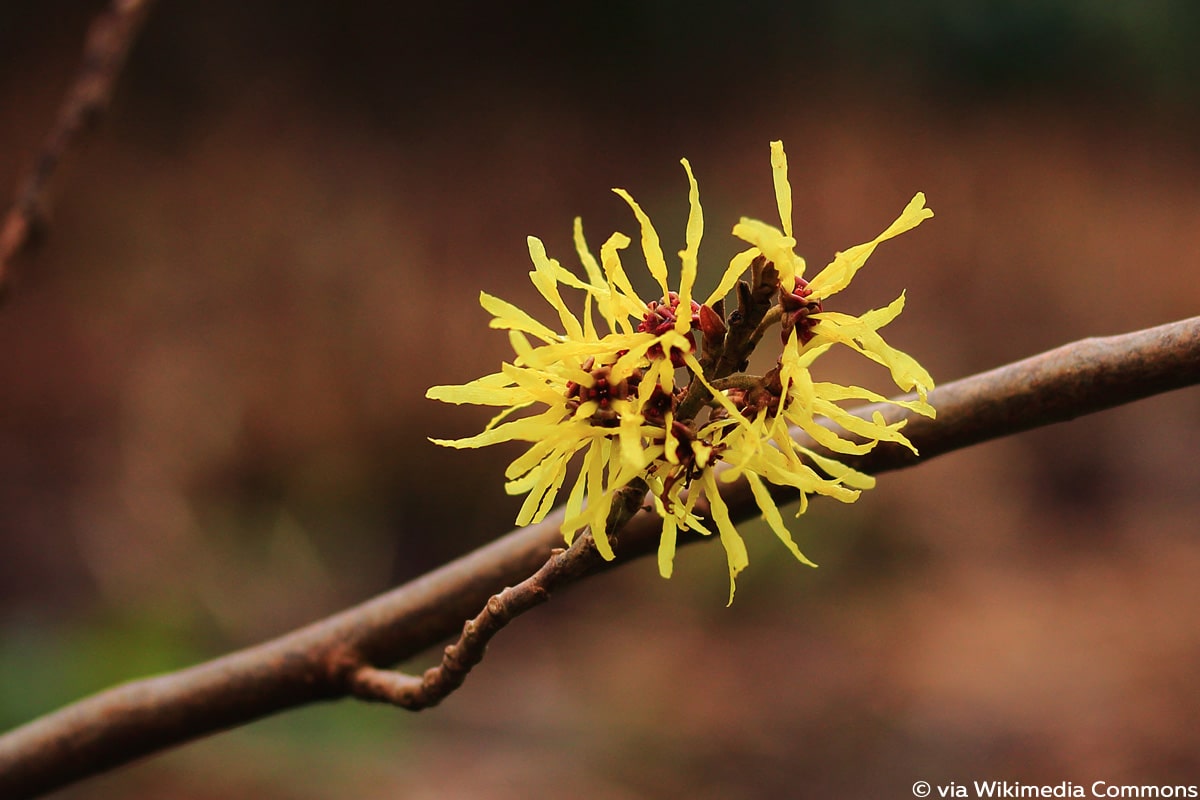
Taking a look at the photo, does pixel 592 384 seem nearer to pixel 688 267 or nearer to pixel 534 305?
pixel 688 267

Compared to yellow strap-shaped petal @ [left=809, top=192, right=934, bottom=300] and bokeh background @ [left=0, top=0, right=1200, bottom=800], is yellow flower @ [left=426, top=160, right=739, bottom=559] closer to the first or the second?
yellow strap-shaped petal @ [left=809, top=192, right=934, bottom=300]

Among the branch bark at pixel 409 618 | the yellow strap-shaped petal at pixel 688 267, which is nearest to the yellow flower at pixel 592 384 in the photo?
the yellow strap-shaped petal at pixel 688 267

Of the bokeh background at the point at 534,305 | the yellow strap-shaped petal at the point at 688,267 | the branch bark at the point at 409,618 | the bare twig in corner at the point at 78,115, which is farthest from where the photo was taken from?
the bokeh background at the point at 534,305

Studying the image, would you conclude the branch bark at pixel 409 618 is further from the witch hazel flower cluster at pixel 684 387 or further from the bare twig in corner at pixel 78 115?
the bare twig in corner at pixel 78 115

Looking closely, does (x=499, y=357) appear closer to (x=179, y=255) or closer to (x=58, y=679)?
(x=179, y=255)

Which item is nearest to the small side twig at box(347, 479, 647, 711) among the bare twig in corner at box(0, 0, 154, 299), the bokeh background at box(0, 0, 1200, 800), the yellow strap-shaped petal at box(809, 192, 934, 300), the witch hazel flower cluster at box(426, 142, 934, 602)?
the witch hazel flower cluster at box(426, 142, 934, 602)
